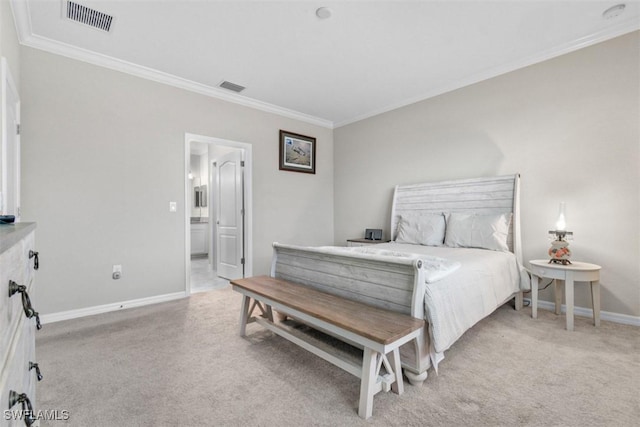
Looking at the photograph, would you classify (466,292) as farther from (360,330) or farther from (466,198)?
(466,198)

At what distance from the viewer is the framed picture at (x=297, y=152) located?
477 centimetres

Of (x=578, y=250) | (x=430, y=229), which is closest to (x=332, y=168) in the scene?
(x=430, y=229)

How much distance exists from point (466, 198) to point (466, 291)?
1836 millimetres

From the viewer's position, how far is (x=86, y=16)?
8.17ft

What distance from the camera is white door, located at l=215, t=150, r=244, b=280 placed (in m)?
4.44

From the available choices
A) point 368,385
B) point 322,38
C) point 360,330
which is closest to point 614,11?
point 322,38

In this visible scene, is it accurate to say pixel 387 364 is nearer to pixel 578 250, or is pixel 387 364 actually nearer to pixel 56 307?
pixel 578 250

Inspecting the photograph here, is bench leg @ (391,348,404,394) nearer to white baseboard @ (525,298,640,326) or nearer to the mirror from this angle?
white baseboard @ (525,298,640,326)

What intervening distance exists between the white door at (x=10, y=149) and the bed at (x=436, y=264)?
2045mm

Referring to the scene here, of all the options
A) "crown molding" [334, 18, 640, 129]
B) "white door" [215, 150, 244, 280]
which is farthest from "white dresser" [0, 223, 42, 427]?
"crown molding" [334, 18, 640, 129]

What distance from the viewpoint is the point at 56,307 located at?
113 inches

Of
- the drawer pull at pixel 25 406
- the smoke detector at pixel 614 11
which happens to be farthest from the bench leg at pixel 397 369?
the smoke detector at pixel 614 11

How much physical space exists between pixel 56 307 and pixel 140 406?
80.2 inches

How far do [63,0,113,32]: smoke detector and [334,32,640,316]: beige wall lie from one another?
3671 millimetres
